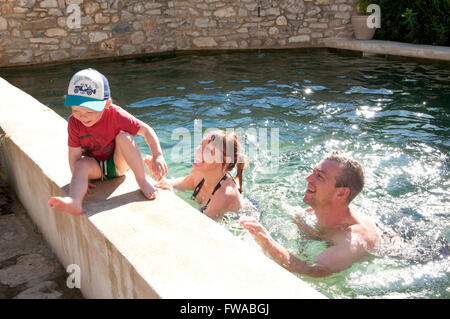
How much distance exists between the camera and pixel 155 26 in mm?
10750

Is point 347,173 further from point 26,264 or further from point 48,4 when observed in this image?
point 48,4

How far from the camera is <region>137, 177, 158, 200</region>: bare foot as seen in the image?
2607mm

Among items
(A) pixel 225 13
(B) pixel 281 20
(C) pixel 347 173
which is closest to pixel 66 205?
(C) pixel 347 173

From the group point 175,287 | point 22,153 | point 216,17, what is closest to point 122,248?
point 175,287

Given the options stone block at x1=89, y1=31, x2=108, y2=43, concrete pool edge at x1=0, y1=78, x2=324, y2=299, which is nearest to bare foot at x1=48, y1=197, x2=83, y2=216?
concrete pool edge at x1=0, y1=78, x2=324, y2=299

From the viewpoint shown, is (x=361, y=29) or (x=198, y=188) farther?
(x=361, y=29)

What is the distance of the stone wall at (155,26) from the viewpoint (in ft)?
31.8

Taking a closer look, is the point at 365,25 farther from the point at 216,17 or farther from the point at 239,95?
the point at 239,95

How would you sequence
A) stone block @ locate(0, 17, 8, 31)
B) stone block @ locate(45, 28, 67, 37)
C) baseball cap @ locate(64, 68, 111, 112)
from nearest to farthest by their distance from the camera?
baseball cap @ locate(64, 68, 111, 112)
stone block @ locate(0, 17, 8, 31)
stone block @ locate(45, 28, 67, 37)

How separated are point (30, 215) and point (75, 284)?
1018 millimetres

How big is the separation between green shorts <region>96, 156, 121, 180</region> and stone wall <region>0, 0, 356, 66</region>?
8.00 meters

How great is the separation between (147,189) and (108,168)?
460mm

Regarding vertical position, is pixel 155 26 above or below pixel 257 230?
above

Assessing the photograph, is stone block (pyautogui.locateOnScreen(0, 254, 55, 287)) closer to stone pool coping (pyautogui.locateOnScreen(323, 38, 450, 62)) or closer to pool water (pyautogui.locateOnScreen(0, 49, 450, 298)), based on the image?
pool water (pyautogui.locateOnScreen(0, 49, 450, 298))
